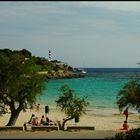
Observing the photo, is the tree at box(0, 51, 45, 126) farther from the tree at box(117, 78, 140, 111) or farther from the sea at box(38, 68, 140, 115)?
the sea at box(38, 68, 140, 115)

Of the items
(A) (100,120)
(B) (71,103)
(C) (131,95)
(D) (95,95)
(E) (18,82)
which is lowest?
(A) (100,120)

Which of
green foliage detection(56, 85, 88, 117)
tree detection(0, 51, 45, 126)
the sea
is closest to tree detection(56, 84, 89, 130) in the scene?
green foliage detection(56, 85, 88, 117)

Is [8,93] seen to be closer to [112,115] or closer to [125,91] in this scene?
[125,91]

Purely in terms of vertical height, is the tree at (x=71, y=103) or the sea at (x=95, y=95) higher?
the sea at (x=95, y=95)

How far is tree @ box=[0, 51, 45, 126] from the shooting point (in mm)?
27531

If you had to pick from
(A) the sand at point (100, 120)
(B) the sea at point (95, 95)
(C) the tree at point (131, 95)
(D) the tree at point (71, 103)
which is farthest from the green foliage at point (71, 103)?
(B) the sea at point (95, 95)

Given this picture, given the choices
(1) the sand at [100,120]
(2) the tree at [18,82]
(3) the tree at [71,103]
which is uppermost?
(2) the tree at [18,82]

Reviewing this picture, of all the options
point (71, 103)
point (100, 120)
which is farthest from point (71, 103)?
point (100, 120)

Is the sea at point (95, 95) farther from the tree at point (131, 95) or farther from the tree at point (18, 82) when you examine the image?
the tree at point (18, 82)

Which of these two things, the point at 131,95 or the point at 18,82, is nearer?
the point at 18,82

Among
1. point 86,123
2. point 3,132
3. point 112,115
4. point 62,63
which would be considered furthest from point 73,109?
point 62,63

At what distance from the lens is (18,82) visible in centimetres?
2758

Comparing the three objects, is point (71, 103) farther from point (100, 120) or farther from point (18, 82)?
point (100, 120)

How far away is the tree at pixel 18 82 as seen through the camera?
27531mm
